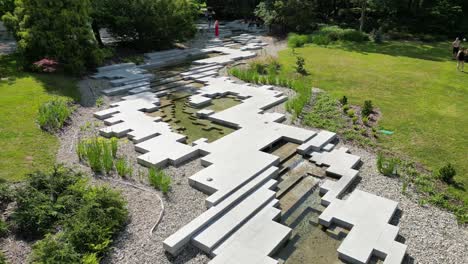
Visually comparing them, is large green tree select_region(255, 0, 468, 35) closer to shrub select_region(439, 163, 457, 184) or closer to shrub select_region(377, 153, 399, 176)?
shrub select_region(377, 153, 399, 176)

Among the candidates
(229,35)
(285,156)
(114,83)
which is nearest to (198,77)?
(114,83)

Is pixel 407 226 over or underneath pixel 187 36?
underneath

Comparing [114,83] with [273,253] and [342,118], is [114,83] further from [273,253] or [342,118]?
[273,253]

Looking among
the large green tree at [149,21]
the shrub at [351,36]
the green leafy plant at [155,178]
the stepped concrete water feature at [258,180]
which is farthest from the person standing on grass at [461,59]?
the green leafy plant at [155,178]

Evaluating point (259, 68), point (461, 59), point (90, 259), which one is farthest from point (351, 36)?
point (90, 259)

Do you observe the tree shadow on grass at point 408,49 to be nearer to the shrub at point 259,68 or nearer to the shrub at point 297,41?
the shrub at point 297,41

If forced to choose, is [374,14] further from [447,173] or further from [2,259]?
[2,259]

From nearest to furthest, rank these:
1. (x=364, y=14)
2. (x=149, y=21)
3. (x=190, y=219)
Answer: (x=190, y=219) → (x=149, y=21) → (x=364, y=14)

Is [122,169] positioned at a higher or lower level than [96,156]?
lower

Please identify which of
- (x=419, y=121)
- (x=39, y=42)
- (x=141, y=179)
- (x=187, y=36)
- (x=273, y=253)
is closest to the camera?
(x=273, y=253)
